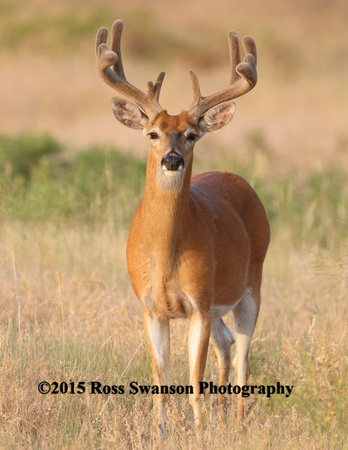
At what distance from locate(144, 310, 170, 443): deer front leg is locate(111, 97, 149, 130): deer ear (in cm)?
134

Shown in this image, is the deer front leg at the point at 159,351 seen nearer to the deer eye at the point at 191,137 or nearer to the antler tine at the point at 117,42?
the deer eye at the point at 191,137

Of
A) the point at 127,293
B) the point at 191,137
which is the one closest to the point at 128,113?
the point at 191,137

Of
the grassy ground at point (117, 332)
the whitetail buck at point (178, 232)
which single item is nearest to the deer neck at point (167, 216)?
the whitetail buck at point (178, 232)

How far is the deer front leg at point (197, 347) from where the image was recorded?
5.68 metres

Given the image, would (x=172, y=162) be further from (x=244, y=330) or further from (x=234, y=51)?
(x=244, y=330)

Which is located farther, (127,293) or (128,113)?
(127,293)

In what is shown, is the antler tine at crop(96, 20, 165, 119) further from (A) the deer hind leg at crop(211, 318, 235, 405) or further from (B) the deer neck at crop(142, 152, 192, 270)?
(A) the deer hind leg at crop(211, 318, 235, 405)

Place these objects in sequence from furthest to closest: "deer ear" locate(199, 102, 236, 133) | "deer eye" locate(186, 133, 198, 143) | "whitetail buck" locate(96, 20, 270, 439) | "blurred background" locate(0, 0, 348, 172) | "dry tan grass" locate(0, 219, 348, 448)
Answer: "blurred background" locate(0, 0, 348, 172) < "deer ear" locate(199, 102, 236, 133) < "deer eye" locate(186, 133, 198, 143) < "whitetail buck" locate(96, 20, 270, 439) < "dry tan grass" locate(0, 219, 348, 448)

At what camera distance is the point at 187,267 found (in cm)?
560

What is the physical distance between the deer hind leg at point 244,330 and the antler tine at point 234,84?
1607mm

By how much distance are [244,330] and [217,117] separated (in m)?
1.70

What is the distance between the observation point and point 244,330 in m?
6.62

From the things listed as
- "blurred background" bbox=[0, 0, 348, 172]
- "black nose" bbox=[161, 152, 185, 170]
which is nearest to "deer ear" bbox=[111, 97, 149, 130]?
"black nose" bbox=[161, 152, 185, 170]

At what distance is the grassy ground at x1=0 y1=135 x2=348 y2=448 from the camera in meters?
5.27
